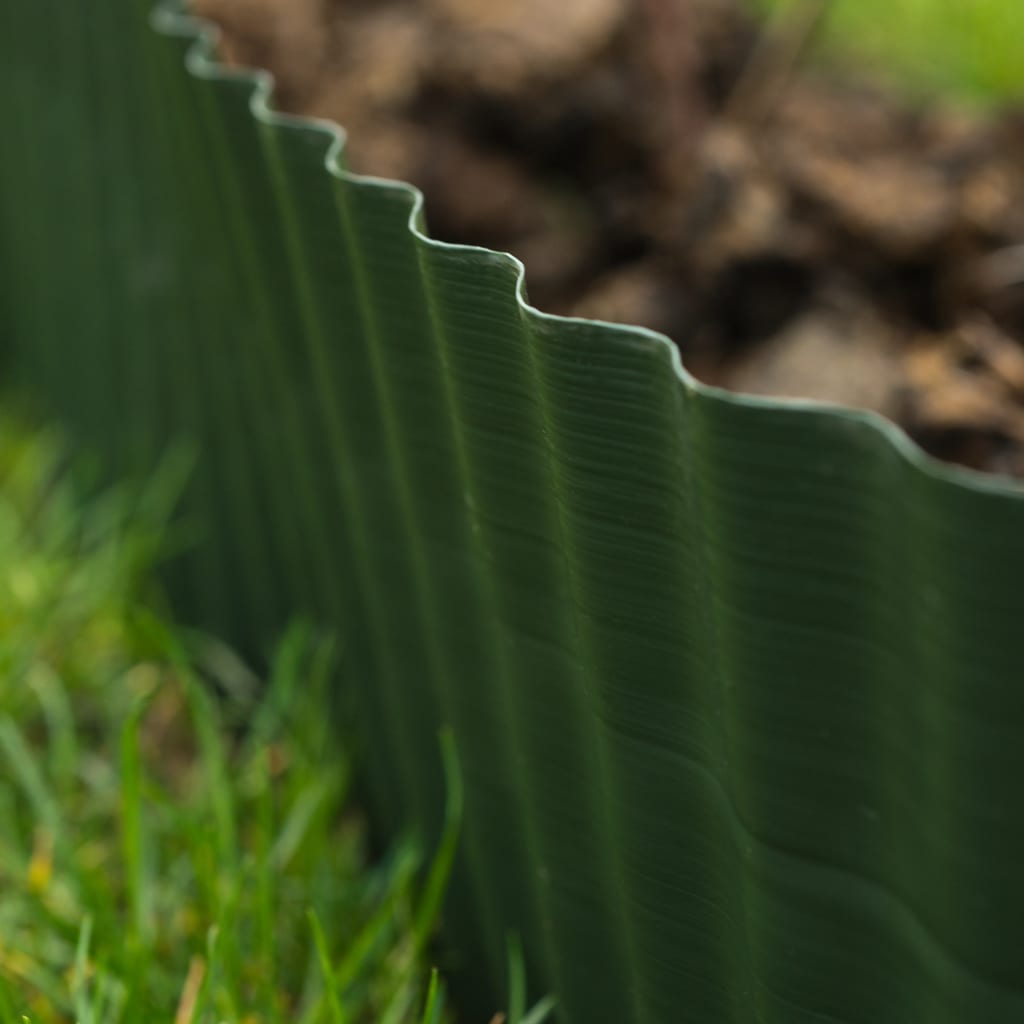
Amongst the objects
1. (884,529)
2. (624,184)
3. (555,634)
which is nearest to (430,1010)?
(555,634)

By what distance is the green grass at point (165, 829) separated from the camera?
4.30ft

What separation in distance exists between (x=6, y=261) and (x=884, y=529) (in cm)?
229

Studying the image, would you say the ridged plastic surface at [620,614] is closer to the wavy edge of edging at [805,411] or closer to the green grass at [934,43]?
the wavy edge of edging at [805,411]

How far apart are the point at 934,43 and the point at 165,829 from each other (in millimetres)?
2074

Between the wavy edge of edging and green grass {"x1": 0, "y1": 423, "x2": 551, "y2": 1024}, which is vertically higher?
the wavy edge of edging

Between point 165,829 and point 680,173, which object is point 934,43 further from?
point 165,829

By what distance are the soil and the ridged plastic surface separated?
22.0 inches

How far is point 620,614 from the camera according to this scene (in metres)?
0.91

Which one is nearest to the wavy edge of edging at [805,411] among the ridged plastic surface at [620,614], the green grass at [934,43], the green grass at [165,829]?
the ridged plastic surface at [620,614]

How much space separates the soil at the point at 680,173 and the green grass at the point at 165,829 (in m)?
0.66

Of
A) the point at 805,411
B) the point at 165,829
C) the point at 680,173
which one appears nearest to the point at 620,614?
the point at 805,411

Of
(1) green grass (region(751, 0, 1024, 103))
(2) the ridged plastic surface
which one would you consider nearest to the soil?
(1) green grass (region(751, 0, 1024, 103))

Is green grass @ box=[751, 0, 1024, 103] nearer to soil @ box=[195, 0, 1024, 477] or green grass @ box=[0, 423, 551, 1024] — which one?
soil @ box=[195, 0, 1024, 477]

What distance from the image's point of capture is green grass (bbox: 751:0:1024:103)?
8.67 ft
